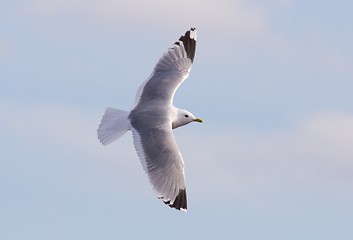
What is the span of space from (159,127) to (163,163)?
829 millimetres

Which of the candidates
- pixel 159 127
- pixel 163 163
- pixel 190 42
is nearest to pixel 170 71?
pixel 190 42

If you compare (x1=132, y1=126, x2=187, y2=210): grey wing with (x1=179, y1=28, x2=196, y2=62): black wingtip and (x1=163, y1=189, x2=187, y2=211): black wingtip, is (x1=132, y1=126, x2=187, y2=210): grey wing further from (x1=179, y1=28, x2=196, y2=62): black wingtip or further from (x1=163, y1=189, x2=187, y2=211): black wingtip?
(x1=179, y1=28, x2=196, y2=62): black wingtip

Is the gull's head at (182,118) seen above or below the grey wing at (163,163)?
above

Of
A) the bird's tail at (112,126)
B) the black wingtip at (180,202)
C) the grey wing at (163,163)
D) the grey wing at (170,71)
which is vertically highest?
the grey wing at (170,71)

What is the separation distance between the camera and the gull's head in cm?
2034

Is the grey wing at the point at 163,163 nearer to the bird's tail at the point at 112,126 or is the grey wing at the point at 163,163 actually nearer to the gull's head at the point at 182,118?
the bird's tail at the point at 112,126

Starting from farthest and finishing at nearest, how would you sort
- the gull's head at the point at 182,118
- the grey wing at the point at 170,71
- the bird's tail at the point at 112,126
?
the grey wing at the point at 170,71 < the gull's head at the point at 182,118 < the bird's tail at the point at 112,126

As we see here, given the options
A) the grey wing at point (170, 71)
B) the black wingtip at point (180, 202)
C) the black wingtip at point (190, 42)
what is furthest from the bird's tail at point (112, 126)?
the black wingtip at point (190, 42)

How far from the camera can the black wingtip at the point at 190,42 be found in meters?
22.5

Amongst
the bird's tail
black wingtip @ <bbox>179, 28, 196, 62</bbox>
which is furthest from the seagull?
black wingtip @ <bbox>179, 28, 196, 62</bbox>

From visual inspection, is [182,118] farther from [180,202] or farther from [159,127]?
[180,202]

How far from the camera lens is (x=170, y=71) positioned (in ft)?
71.3

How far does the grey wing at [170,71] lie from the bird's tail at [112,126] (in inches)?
22.5

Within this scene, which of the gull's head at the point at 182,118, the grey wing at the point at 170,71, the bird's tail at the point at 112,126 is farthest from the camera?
the grey wing at the point at 170,71
